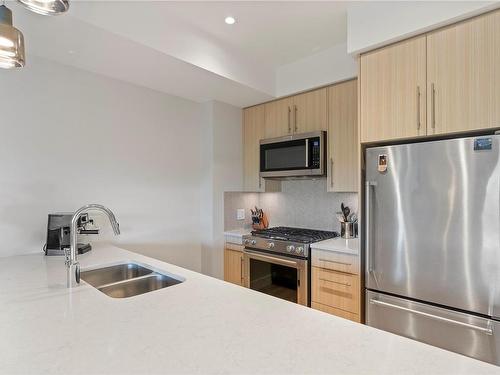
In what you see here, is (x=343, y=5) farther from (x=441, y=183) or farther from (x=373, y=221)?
(x=373, y=221)

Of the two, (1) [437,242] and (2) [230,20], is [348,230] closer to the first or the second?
(1) [437,242]

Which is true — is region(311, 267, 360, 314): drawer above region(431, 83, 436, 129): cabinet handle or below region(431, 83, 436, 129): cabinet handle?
below

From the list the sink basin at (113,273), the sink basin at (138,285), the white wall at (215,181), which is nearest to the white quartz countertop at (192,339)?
the sink basin at (138,285)

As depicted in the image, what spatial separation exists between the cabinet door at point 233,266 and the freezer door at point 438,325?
128 centimetres

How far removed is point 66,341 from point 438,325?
71.9 inches

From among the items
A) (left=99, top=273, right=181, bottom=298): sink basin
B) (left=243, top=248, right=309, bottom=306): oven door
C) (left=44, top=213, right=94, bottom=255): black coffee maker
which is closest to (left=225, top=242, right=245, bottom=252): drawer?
(left=243, top=248, right=309, bottom=306): oven door

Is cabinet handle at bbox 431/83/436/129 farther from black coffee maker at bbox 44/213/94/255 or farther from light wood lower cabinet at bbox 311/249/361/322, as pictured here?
black coffee maker at bbox 44/213/94/255

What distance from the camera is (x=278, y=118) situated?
117 inches

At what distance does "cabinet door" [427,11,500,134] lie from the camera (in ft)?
4.88

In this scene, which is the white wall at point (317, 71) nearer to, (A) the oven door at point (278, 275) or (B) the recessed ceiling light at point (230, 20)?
(B) the recessed ceiling light at point (230, 20)

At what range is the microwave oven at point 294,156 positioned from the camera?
2.59 metres

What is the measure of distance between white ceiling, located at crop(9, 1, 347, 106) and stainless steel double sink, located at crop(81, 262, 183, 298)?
1.39 meters

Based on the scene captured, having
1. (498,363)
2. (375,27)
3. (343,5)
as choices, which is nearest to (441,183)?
(498,363)

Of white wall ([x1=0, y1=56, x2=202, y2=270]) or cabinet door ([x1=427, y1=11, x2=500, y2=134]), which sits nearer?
cabinet door ([x1=427, y1=11, x2=500, y2=134])
